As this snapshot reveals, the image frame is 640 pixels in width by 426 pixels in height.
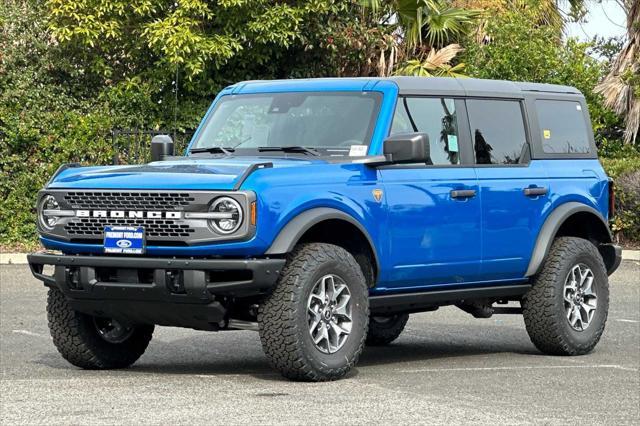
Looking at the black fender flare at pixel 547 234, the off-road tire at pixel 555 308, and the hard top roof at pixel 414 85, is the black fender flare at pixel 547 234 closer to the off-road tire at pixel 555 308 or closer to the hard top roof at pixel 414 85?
the off-road tire at pixel 555 308

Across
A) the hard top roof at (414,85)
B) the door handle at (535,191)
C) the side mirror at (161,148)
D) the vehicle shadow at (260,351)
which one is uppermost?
the hard top roof at (414,85)

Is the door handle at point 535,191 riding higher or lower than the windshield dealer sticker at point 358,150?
lower

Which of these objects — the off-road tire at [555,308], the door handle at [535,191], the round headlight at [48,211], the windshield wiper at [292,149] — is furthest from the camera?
the off-road tire at [555,308]

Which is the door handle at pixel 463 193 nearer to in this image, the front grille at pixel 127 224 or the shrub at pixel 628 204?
the front grille at pixel 127 224

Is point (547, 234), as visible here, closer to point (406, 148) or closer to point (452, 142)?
point (452, 142)

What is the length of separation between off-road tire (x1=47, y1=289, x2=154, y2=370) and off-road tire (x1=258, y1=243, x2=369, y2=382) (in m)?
1.51

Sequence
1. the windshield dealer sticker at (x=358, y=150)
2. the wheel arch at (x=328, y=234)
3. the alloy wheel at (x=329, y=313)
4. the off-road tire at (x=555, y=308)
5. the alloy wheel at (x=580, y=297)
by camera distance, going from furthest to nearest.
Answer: the alloy wheel at (x=580, y=297) < the off-road tire at (x=555, y=308) < the windshield dealer sticker at (x=358, y=150) < the alloy wheel at (x=329, y=313) < the wheel arch at (x=328, y=234)

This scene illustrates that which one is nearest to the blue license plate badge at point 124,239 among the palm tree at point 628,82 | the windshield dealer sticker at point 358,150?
the windshield dealer sticker at point 358,150

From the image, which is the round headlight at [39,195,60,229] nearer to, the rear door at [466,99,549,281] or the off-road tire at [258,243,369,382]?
the off-road tire at [258,243,369,382]

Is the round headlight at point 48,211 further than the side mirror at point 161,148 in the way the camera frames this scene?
No

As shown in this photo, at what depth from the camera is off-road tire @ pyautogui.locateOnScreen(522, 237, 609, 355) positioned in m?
11.4

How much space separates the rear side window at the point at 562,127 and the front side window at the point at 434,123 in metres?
1.12

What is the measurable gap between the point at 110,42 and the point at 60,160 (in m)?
2.98

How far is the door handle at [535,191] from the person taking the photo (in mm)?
11227
